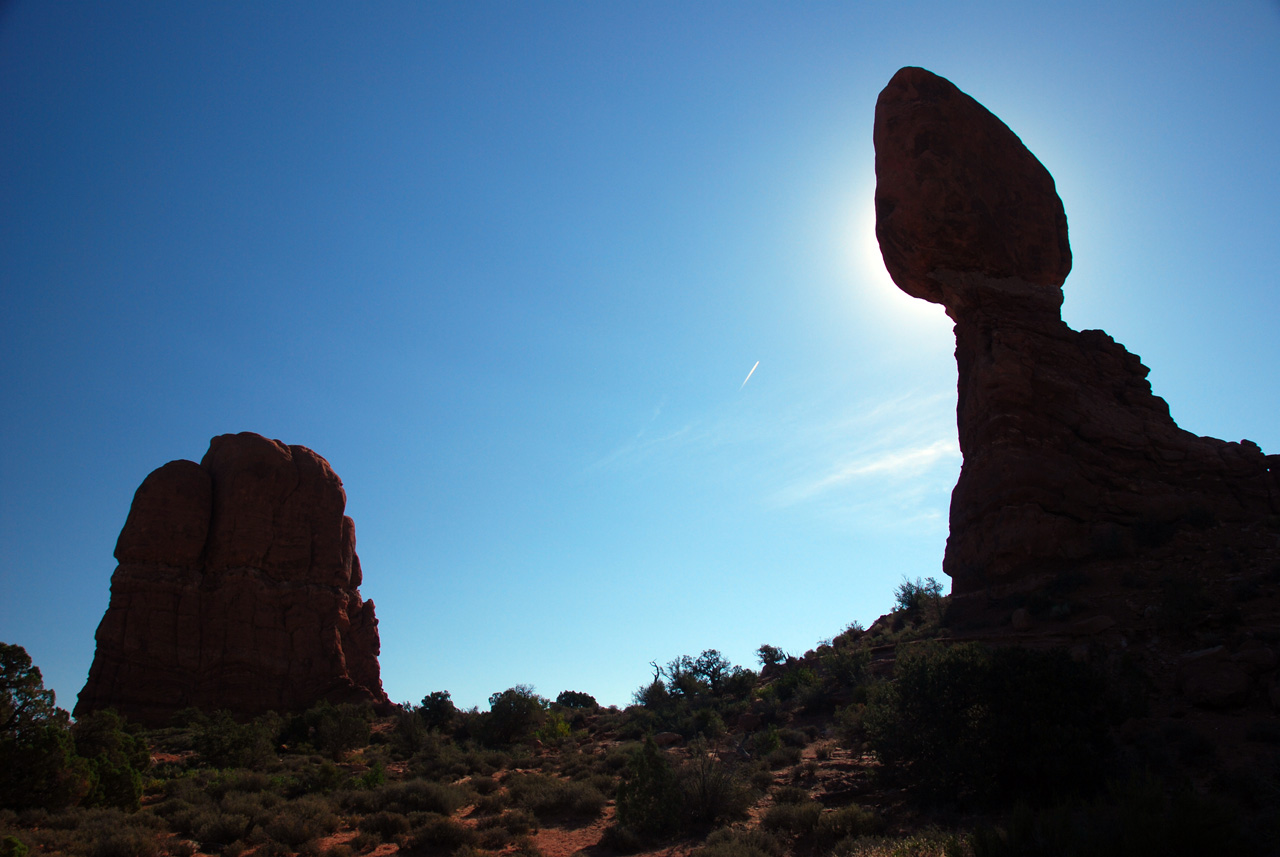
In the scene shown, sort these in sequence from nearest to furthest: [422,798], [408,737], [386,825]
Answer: [386,825]
[422,798]
[408,737]

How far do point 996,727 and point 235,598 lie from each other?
30.5 meters

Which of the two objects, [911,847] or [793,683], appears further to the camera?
[793,683]

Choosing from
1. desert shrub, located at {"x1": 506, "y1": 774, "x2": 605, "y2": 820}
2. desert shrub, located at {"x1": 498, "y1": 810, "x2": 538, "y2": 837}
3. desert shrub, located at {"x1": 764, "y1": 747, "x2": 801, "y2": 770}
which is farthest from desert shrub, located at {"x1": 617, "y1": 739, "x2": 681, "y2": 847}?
desert shrub, located at {"x1": 764, "y1": 747, "x2": 801, "y2": 770}

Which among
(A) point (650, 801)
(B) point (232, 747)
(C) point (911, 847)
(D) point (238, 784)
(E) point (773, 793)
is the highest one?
(B) point (232, 747)

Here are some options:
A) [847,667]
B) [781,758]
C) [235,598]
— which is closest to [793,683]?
[847,667]

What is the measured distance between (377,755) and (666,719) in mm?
9801

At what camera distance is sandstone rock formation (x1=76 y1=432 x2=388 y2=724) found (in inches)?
1082

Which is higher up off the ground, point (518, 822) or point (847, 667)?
point (847, 667)

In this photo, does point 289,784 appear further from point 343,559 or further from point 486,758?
point 343,559

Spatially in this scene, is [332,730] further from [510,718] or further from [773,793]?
[773,793]

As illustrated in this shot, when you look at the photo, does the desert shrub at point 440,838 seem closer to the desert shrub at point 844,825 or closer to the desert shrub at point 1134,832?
the desert shrub at point 844,825

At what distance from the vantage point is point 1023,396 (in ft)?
79.5

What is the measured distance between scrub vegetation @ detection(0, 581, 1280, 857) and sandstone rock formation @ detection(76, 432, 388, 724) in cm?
1150

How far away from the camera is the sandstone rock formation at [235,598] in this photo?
1082 inches
